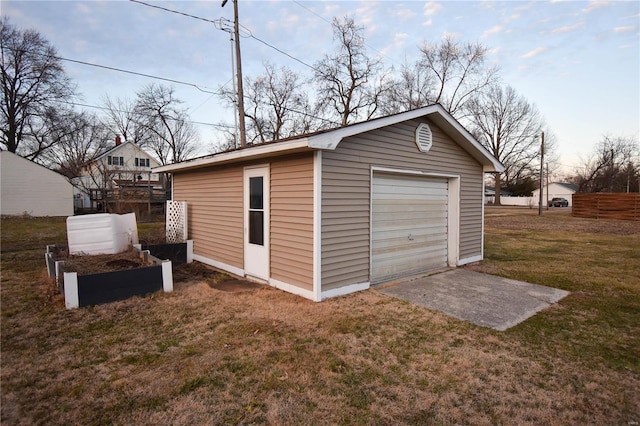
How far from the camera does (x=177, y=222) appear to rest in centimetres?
841

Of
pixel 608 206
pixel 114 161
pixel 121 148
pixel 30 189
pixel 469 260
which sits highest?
pixel 121 148

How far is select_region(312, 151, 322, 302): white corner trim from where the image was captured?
4785 millimetres

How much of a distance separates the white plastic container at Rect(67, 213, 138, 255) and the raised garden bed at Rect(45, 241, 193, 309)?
296 millimetres

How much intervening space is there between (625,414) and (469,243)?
5580mm

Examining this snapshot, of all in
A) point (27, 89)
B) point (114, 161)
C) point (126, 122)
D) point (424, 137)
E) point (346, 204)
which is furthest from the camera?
point (126, 122)

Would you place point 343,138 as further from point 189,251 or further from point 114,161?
point 114,161

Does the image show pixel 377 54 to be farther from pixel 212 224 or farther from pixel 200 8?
pixel 212 224

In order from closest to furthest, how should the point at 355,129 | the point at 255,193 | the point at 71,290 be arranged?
the point at 71,290 < the point at 355,129 < the point at 255,193

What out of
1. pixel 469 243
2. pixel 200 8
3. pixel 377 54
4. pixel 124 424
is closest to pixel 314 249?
pixel 124 424

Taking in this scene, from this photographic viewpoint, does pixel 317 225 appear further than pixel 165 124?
No

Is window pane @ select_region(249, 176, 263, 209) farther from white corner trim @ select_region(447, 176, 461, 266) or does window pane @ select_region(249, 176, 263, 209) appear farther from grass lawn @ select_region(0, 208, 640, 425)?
white corner trim @ select_region(447, 176, 461, 266)

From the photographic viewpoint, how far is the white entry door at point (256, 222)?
5.79 metres

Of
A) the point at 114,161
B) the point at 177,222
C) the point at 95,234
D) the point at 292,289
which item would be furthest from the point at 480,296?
the point at 114,161

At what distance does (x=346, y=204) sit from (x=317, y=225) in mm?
684
